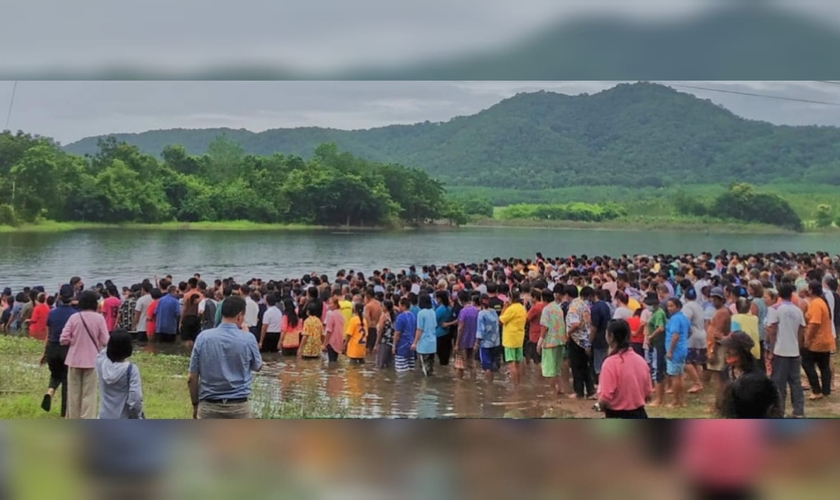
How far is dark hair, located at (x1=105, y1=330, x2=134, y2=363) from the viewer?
17.2 ft

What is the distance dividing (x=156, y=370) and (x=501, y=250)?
14.3 feet

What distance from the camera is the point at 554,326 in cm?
830

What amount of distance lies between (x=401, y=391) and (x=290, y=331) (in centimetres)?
182

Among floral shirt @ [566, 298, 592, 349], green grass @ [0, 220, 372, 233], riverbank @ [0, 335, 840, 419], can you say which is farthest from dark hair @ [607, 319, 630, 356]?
green grass @ [0, 220, 372, 233]

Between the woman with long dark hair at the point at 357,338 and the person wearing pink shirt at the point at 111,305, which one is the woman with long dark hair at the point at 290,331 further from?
the person wearing pink shirt at the point at 111,305

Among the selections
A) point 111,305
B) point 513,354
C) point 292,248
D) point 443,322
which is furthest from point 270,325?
point 513,354

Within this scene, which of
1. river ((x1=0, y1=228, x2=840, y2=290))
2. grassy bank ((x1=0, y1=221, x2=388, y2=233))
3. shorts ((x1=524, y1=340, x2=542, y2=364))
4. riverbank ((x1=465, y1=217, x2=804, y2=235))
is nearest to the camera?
Answer: river ((x1=0, y1=228, x2=840, y2=290))

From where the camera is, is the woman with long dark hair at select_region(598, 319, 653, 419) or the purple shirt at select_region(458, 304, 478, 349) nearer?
the woman with long dark hair at select_region(598, 319, 653, 419)

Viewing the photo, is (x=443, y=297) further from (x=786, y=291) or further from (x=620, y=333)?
(x=620, y=333)

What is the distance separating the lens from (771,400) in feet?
12.2

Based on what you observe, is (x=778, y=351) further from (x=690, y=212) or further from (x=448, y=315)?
(x=448, y=315)

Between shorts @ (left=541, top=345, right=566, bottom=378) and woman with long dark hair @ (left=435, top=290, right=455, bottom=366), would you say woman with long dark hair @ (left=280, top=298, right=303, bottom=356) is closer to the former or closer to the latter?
woman with long dark hair @ (left=435, top=290, right=455, bottom=366)

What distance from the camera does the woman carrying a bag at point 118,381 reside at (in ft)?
17.2

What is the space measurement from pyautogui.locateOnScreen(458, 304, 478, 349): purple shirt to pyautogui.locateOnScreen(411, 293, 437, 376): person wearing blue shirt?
34 cm
